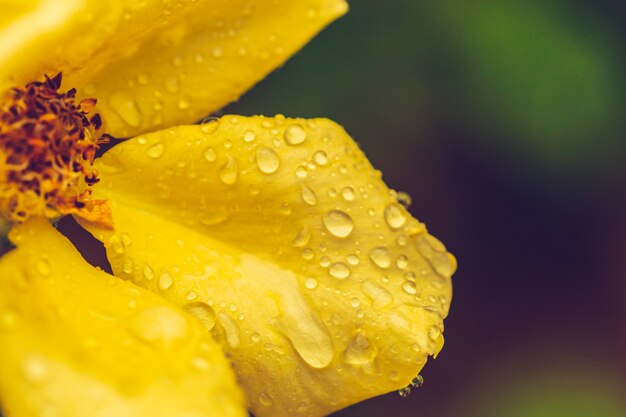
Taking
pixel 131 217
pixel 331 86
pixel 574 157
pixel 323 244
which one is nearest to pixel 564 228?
pixel 574 157

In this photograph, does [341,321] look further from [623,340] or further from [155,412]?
[623,340]

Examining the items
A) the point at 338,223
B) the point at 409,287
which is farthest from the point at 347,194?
the point at 409,287

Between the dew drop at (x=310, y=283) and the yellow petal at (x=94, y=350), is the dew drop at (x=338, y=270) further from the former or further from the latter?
the yellow petal at (x=94, y=350)

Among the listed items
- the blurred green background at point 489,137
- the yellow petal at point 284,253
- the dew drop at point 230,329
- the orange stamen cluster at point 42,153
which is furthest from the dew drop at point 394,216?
the blurred green background at point 489,137

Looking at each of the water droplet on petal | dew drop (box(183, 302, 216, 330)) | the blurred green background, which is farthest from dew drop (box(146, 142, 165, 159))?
the blurred green background

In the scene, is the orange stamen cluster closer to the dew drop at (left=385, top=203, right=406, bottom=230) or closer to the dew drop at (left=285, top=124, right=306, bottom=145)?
the dew drop at (left=285, top=124, right=306, bottom=145)

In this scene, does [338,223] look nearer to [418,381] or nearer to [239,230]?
[239,230]
